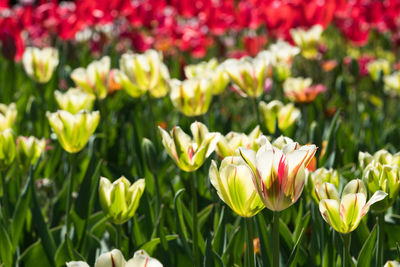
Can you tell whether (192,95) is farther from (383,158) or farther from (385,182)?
(385,182)

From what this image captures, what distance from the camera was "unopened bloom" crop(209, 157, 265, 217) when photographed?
1015 mm

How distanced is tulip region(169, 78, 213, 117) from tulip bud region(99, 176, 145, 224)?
57 centimetres

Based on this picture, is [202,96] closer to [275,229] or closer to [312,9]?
[275,229]

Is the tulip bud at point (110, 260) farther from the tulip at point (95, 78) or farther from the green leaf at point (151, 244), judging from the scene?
the tulip at point (95, 78)

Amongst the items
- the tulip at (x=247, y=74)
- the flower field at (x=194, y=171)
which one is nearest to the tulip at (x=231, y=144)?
the flower field at (x=194, y=171)

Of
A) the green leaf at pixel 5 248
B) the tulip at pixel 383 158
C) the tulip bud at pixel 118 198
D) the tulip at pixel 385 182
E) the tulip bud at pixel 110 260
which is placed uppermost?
the tulip bud at pixel 110 260

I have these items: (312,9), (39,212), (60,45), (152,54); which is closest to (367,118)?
(312,9)

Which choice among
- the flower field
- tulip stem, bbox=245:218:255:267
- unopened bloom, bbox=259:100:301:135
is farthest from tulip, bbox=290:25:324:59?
tulip stem, bbox=245:218:255:267

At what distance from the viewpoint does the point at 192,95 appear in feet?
5.78

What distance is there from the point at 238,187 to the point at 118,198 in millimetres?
315

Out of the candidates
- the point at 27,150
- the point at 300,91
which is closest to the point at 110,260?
the point at 27,150

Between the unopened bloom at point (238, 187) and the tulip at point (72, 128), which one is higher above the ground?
the unopened bloom at point (238, 187)

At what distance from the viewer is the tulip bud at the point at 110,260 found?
80 centimetres

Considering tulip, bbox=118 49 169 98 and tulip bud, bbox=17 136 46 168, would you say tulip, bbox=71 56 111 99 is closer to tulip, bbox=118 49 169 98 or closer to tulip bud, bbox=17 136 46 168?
tulip, bbox=118 49 169 98
